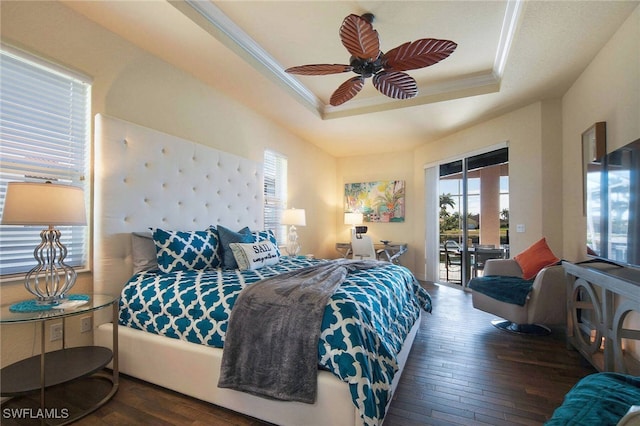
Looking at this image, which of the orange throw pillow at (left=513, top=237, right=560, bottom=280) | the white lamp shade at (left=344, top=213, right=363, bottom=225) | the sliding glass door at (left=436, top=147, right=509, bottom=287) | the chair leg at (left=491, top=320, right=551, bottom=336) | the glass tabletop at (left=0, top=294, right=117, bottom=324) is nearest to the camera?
the glass tabletop at (left=0, top=294, right=117, bottom=324)

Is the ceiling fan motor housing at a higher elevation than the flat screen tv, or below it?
higher

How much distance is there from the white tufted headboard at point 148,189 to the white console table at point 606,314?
10.9ft

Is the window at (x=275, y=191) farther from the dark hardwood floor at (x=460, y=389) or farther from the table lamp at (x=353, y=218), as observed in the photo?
the dark hardwood floor at (x=460, y=389)

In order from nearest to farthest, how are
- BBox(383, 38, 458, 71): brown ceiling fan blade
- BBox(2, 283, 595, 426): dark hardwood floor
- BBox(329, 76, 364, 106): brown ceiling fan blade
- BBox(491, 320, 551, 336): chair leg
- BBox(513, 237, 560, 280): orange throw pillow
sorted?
BBox(2, 283, 595, 426): dark hardwood floor
BBox(383, 38, 458, 71): brown ceiling fan blade
BBox(329, 76, 364, 106): brown ceiling fan blade
BBox(491, 320, 551, 336): chair leg
BBox(513, 237, 560, 280): orange throw pillow

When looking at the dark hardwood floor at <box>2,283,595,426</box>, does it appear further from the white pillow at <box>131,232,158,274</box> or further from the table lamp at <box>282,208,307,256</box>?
the table lamp at <box>282,208,307,256</box>

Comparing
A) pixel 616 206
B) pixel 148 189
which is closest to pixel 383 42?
pixel 616 206

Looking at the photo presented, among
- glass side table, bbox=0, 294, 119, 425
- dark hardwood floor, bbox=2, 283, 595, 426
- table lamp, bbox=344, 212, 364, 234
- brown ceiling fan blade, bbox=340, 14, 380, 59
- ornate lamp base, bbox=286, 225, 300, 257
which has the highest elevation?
brown ceiling fan blade, bbox=340, 14, 380, 59

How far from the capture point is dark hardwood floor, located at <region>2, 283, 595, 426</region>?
1744 mm

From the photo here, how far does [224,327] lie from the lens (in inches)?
71.1

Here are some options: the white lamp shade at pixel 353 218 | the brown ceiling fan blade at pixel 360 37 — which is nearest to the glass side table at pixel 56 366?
the brown ceiling fan blade at pixel 360 37

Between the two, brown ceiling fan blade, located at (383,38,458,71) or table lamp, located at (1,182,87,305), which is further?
brown ceiling fan blade, located at (383,38,458,71)

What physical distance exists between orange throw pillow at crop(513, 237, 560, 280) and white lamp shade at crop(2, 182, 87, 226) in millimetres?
4029

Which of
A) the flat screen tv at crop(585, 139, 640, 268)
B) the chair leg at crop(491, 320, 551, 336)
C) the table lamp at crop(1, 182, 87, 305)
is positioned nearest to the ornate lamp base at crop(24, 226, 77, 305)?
the table lamp at crop(1, 182, 87, 305)

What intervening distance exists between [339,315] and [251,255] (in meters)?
1.41
